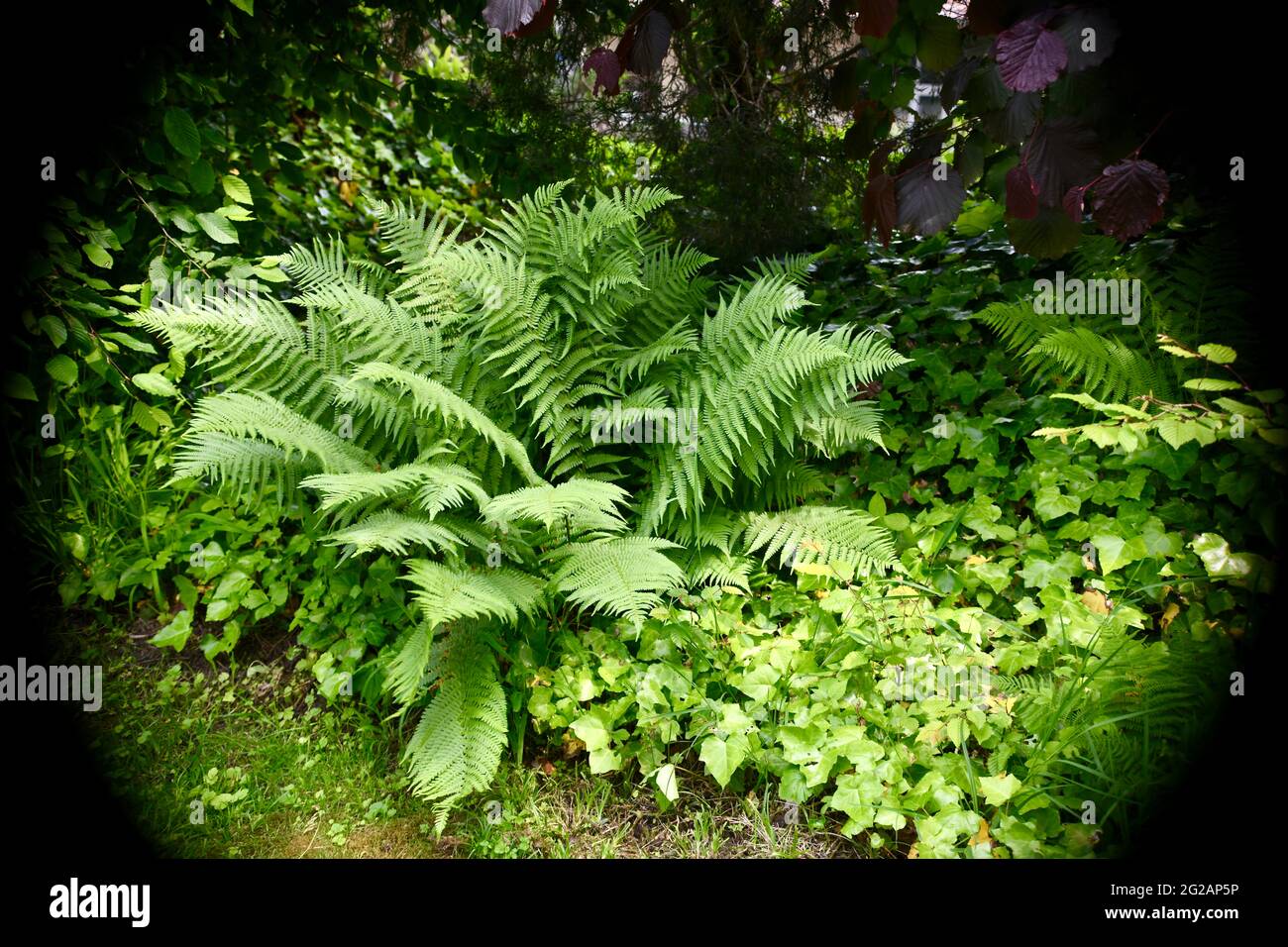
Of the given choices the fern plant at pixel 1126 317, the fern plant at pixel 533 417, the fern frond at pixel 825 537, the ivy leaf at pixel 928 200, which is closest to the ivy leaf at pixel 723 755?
the fern plant at pixel 533 417

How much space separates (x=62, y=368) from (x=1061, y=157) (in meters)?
2.82

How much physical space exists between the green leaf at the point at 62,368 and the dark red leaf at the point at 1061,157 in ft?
9.04

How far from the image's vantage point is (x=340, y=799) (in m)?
1.99

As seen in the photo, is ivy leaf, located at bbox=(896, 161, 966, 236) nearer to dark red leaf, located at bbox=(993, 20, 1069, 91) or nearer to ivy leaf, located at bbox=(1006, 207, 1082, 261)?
ivy leaf, located at bbox=(1006, 207, 1082, 261)

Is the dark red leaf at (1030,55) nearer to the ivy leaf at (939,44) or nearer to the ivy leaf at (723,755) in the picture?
the ivy leaf at (939,44)

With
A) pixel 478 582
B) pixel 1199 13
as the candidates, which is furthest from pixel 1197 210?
pixel 478 582

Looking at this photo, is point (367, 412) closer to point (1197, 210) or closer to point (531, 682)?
point (531, 682)

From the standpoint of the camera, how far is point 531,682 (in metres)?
2.12

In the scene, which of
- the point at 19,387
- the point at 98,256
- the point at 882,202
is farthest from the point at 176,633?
the point at 882,202

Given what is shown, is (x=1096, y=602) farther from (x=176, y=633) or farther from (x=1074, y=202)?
(x=176, y=633)

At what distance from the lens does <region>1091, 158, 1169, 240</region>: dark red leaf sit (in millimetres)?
1671
